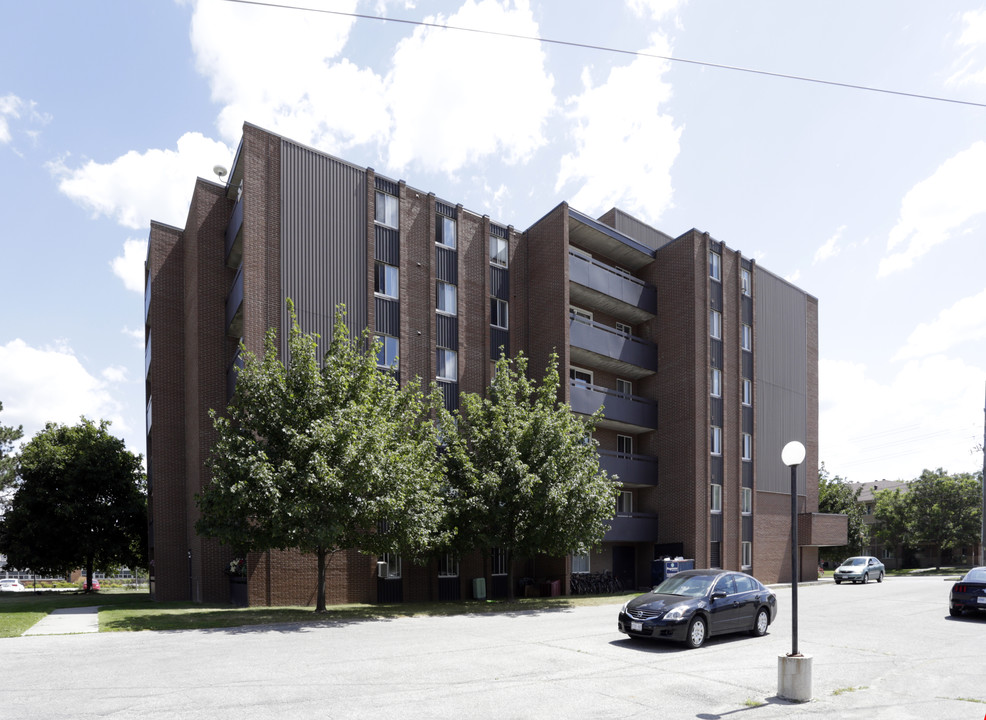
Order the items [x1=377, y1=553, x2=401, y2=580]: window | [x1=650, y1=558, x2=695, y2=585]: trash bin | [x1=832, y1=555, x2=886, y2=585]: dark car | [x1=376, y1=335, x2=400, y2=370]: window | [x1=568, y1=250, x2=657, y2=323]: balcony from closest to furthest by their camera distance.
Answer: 1. [x1=377, y1=553, x2=401, y2=580]: window
2. [x1=376, y1=335, x2=400, y2=370]: window
3. [x1=650, y1=558, x2=695, y2=585]: trash bin
4. [x1=568, y1=250, x2=657, y2=323]: balcony
5. [x1=832, y1=555, x2=886, y2=585]: dark car

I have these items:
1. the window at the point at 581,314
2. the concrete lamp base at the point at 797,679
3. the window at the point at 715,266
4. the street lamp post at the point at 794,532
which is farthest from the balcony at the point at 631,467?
the concrete lamp base at the point at 797,679

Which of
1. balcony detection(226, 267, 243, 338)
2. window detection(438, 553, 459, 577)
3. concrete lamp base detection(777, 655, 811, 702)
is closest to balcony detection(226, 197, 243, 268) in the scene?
balcony detection(226, 267, 243, 338)

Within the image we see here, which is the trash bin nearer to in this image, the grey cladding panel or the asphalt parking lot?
the asphalt parking lot

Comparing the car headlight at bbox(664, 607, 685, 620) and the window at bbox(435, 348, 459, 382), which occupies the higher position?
the window at bbox(435, 348, 459, 382)

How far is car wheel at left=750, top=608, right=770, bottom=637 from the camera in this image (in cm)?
1545

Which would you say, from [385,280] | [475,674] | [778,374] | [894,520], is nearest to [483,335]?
[385,280]

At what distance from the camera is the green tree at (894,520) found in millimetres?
69812

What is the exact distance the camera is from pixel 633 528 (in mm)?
32375

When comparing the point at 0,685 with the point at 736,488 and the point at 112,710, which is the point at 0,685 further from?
the point at 736,488

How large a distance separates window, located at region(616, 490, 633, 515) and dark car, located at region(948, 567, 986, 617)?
15003mm

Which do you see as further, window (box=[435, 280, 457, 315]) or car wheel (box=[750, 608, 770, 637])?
window (box=[435, 280, 457, 315])

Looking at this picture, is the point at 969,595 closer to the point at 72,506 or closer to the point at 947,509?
the point at 72,506

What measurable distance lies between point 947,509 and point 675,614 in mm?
65546

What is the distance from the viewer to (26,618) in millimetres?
18859
